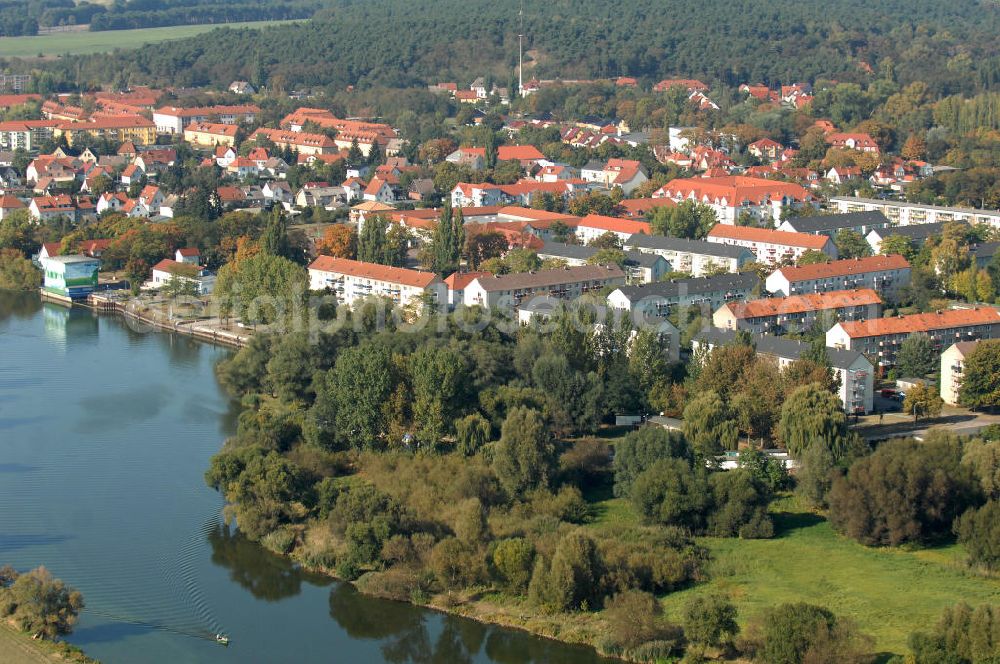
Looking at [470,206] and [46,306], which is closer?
[46,306]

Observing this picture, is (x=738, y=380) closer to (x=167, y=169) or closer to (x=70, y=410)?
(x=70, y=410)

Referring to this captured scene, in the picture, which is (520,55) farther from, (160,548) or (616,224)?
(160,548)

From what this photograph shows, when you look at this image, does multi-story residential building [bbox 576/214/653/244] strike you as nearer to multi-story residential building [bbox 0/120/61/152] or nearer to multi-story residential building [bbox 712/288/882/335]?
multi-story residential building [bbox 712/288/882/335]

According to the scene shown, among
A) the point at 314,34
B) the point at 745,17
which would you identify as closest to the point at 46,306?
the point at 314,34

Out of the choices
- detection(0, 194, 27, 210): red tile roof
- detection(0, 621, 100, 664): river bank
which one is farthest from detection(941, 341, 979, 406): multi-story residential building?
detection(0, 194, 27, 210): red tile roof

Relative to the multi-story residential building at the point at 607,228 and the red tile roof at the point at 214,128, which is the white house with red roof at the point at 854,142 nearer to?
the multi-story residential building at the point at 607,228

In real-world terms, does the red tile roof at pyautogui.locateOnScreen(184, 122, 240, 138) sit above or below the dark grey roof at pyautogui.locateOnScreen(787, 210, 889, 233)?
above
